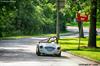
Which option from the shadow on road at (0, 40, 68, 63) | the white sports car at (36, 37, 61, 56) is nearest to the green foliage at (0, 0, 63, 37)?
the shadow on road at (0, 40, 68, 63)

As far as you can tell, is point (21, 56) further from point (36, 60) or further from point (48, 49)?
point (36, 60)

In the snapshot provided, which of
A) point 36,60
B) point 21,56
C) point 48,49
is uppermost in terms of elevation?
point 48,49

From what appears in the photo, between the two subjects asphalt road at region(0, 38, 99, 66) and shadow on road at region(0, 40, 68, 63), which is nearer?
asphalt road at region(0, 38, 99, 66)

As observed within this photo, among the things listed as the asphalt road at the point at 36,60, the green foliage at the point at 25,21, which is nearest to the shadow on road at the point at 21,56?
the asphalt road at the point at 36,60

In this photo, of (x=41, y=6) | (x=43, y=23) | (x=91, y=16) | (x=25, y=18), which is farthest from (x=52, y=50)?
(x=41, y=6)

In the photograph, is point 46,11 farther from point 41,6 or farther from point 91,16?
point 91,16

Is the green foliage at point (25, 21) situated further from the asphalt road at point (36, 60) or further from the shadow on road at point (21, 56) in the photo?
the asphalt road at point (36, 60)

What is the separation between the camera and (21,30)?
9088cm

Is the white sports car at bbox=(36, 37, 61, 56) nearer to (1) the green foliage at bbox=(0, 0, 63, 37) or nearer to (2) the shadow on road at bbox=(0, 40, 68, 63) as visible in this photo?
(2) the shadow on road at bbox=(0, 40, 68, 63)

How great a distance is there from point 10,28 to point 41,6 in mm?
15847

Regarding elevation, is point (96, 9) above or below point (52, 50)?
above

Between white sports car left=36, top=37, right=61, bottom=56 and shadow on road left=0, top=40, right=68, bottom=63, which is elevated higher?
white sports car left=36, top=37, right=61, bottom=56

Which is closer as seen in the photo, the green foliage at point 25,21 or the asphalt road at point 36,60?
the asphalt road at point 36,60

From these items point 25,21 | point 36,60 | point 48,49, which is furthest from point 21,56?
point 25,21
